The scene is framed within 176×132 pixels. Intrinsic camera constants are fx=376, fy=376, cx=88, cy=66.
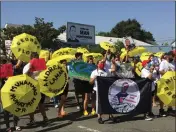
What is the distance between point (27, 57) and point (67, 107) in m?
2.60

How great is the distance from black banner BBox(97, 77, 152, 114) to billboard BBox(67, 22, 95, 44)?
37.1m

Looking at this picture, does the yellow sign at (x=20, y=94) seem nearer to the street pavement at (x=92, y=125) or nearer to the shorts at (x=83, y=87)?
the street pavement at (x=92, y=125)

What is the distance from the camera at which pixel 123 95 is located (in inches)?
383

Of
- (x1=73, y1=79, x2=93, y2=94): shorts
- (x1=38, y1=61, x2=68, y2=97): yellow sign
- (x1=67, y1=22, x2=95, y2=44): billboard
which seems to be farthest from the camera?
(x1=67, y1=22, x2=95, y2=44): billboard

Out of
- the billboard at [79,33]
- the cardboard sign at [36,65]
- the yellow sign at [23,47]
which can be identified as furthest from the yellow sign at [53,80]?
the billboard at [79,33]

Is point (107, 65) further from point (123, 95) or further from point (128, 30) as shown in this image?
point (128, 30)

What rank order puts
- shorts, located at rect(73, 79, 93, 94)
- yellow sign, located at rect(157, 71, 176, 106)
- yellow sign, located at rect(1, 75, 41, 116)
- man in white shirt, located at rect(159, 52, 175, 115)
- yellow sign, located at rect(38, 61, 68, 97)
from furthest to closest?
man in white shirt, located at rect(159, 52, 175, 115) < shorts, located at rect(73, 79, 93, 94) < yellow sign, located at rect(157, 71, 176, 106) < yellow sign, located at rect(38, 61, 68, 97) < yellow sign, located at rect(1, 75, 41, 116)

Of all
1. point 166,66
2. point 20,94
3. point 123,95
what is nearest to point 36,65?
point 20,94

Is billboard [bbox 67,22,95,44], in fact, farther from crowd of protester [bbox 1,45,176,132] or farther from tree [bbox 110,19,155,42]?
tree [bbox 110,19,155,42]

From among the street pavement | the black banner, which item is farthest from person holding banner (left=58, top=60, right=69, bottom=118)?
the black banner

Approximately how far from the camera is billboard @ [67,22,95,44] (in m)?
47.1

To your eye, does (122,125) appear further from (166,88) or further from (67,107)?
(67,107)

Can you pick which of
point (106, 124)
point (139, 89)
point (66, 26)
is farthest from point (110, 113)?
point (66, 26)

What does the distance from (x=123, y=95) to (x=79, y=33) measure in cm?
3935
